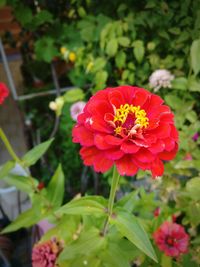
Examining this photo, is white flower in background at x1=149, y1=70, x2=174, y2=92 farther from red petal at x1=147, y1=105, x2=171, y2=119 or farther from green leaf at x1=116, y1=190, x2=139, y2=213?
red petal at x1=147, y1=105, x2=171, y2=119

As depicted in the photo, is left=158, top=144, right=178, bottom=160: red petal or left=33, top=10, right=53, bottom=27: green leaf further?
left=33, top=10, right=53, bottom=27: green leaf

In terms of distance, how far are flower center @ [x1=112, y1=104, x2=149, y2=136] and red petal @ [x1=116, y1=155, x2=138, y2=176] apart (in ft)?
0.12

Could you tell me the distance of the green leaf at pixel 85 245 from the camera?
1.93 feet

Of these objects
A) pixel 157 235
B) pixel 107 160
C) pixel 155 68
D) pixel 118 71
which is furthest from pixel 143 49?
pixel 107 160

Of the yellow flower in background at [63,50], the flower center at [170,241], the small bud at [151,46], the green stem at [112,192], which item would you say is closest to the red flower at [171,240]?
the flower center at [170,241]

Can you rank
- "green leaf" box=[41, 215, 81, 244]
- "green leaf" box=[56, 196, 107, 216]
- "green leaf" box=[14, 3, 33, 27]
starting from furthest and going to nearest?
"green leaf" box=[14, 3, 33, 27] < "green leaf" box=[41, 215, 81, 244] < "green leaf" box=[56, 196, 107, 216]

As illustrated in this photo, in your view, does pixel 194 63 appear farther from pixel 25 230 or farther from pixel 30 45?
pixel 30 45

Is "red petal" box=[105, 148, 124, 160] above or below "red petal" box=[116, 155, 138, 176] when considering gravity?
above

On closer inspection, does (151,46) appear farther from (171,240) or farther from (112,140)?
(112,140)

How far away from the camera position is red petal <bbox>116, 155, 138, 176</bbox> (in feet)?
1.36

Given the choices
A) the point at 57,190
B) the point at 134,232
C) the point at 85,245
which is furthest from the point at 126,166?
the point at 57,190

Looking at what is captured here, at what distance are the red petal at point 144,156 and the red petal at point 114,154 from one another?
20 mm

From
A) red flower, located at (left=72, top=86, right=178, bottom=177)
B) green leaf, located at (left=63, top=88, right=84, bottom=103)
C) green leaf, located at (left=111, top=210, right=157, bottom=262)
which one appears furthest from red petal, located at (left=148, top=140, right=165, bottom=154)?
green leaf, located at (left=63, top=88, right=84, bottom=103)

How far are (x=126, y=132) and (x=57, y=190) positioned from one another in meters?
0.42
